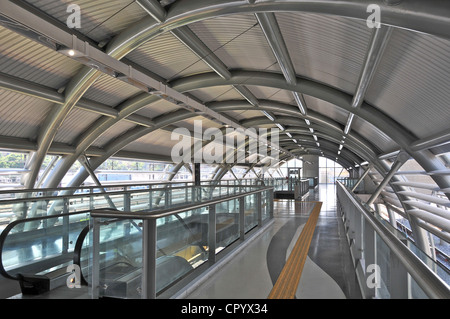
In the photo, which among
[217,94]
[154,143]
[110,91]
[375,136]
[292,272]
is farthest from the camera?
[154,143]

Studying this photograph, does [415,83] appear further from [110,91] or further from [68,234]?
[110,91]

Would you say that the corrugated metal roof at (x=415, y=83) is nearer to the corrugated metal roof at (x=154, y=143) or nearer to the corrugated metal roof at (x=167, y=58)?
the corrugated metal roof at (x=167, y=58)

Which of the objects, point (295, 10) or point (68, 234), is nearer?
point (68, 234)

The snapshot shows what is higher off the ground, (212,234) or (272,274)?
(212,234)

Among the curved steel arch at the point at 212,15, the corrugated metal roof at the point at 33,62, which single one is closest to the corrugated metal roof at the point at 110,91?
the corrugated metal roof at the point at 33,62

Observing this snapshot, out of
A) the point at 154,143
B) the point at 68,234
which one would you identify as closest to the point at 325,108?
the point at 154,143

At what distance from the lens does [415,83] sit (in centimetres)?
800

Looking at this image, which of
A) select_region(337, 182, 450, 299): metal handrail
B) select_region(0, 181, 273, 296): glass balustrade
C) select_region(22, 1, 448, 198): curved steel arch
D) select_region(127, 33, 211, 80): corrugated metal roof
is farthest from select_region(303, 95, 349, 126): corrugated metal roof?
select_region(337, 182, 450, 299): metal handrail

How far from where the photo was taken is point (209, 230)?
4.71 meters

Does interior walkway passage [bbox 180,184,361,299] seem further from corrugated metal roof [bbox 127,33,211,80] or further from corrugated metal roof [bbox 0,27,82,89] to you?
corrugated metal roof [bbox 0,27,82,89]

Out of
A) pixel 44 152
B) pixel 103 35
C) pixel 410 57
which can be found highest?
pixel 103 35

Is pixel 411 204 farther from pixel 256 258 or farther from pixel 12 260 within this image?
pixel 12 260

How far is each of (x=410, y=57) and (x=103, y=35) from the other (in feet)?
28.2
